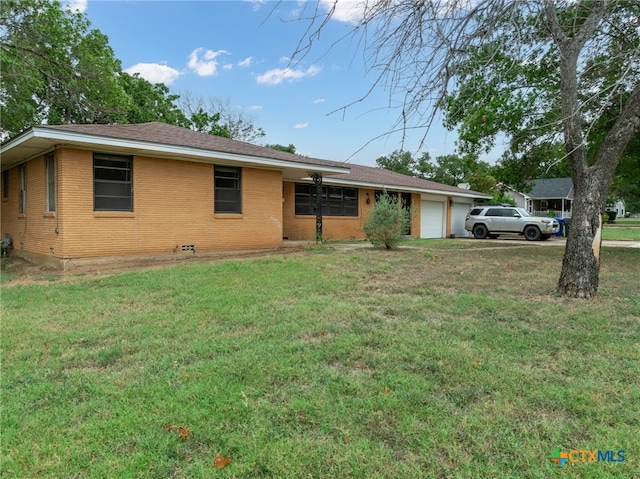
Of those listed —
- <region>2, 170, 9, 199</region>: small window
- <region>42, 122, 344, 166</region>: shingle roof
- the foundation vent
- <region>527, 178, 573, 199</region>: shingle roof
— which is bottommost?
the foundation vent

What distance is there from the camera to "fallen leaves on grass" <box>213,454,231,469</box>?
199cm

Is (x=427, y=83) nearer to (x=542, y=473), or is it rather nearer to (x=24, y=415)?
(x=542, y=473)

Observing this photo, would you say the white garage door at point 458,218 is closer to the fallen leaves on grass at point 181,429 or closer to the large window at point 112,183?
the large window at point 112,183

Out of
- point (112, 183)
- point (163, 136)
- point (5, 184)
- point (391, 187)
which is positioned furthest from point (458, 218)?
point (5, 184)

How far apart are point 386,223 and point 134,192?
282 inches

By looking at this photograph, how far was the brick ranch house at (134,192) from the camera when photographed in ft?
29.0

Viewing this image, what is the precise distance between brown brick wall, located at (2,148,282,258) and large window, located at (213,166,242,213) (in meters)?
0.18

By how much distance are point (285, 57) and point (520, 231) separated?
19.6 metres

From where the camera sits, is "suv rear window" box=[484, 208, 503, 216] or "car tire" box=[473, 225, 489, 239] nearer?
"suv rear window" box=[484, 208, 503, 216]

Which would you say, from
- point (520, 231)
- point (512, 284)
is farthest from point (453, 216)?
point (512, 284)

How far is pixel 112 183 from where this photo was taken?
9539 millimetres

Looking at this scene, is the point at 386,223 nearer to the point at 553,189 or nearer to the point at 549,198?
the point at 549,198

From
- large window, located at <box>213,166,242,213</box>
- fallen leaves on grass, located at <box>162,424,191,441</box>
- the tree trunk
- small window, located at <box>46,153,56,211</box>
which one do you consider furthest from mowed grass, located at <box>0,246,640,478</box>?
large window, located at <box>213,166,242,213</box>

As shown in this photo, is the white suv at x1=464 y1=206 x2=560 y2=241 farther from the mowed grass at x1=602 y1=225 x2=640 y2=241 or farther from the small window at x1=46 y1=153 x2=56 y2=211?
the small window at x1=46 y1=153 x2=56 y2=211
